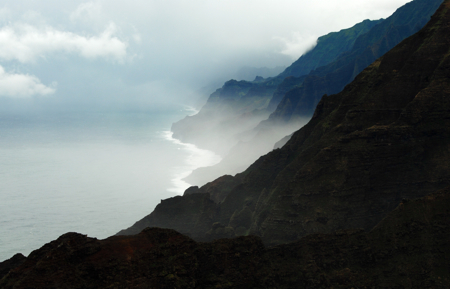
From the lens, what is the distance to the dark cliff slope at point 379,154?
5428 cm

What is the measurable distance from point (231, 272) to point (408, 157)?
3549 centimetres

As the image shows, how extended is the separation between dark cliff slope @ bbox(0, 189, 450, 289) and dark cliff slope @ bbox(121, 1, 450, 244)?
11.3m

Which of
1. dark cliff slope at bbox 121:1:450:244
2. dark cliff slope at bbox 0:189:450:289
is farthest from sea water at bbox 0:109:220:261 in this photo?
dark cliff slope at bbox 0:189:450:289

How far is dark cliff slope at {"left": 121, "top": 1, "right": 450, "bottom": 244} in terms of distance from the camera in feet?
178

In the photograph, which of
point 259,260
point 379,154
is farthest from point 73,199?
point 379,154

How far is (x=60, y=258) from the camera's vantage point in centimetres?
3028

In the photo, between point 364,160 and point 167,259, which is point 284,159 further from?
point 167,259

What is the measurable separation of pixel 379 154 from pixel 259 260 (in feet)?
94.9

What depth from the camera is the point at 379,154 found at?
55656 millimetres

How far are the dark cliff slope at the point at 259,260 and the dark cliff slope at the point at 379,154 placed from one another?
1134 cm

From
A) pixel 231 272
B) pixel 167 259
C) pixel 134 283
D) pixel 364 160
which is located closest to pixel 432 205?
pixel 364 160

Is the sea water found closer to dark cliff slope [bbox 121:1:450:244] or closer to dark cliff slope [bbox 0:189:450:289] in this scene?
dark cliff slope [bbox 121:1:450:244]

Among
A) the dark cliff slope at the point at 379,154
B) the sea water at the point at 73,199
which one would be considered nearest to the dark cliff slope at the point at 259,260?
the dark cliff slope at the point at 379,154

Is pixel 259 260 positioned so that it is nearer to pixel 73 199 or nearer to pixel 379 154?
pixel 379 154
